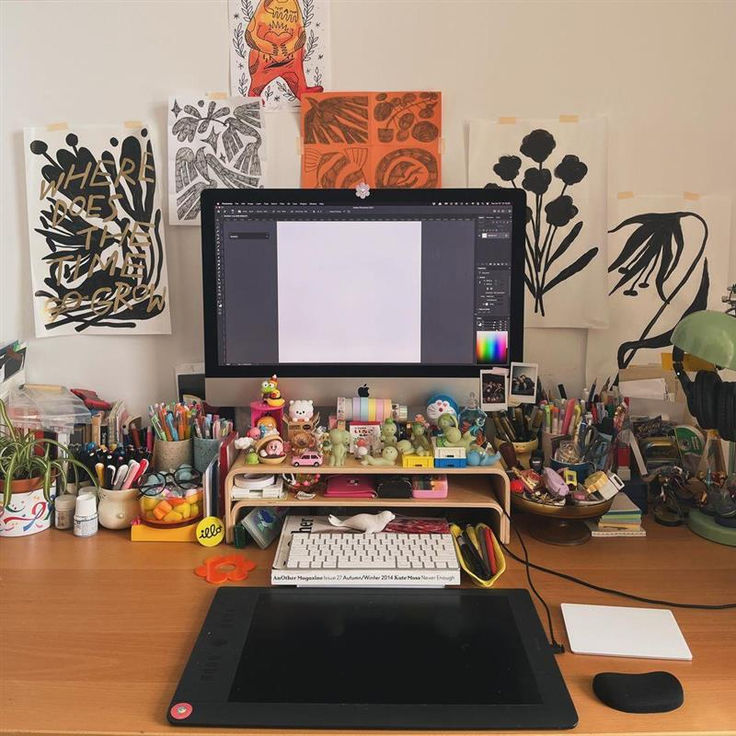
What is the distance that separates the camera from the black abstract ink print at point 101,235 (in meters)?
1.46

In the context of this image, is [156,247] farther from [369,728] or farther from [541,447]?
[369,728]

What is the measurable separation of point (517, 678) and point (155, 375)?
951mm

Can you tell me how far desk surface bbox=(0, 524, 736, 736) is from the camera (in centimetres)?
85

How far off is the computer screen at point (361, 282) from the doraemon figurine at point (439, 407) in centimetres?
5

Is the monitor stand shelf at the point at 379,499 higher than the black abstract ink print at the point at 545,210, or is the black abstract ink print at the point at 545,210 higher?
the black abstract ink print at the point at 545,210

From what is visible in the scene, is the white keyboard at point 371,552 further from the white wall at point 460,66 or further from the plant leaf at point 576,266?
the white wall at point 460,66

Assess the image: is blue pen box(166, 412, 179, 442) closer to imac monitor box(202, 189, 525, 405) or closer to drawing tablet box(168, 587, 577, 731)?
imac monitor box(202, 189, 525, 405)

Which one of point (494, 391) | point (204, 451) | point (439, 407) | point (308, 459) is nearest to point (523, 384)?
point (494, 391)

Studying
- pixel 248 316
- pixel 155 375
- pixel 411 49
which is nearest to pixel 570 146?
pixel 411 49

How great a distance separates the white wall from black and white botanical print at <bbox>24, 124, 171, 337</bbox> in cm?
4

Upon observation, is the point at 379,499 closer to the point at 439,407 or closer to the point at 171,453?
the point at 439,407

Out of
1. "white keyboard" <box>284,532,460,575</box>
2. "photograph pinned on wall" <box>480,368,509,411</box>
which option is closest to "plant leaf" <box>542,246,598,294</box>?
"photograph pinned on wall" <box>480,368,509,411</box>

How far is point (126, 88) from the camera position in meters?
1.45

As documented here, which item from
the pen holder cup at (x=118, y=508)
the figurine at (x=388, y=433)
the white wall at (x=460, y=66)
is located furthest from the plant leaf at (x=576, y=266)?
the pen holder cup at (x=118, y=508)
